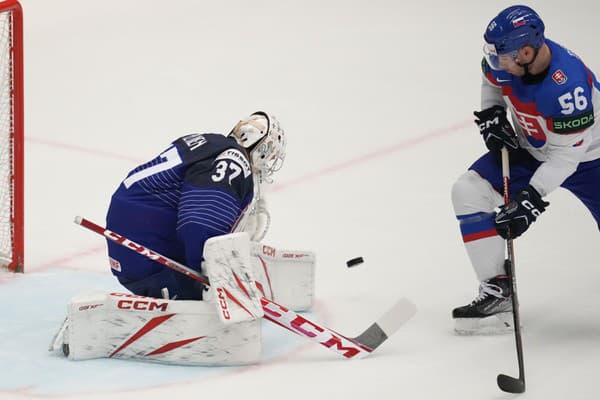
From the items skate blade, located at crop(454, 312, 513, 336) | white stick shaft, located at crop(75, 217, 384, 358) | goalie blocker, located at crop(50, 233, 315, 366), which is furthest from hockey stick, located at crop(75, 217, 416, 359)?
skate blade, located at crop(454, 312, 513, 336)

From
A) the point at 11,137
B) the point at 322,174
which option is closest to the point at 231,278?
the point at 11,137

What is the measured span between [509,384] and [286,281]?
3.63 ft

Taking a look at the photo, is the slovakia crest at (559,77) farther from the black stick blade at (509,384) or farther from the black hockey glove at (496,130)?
the black stick blade at (509,384)

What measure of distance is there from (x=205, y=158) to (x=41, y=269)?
1.20 metres

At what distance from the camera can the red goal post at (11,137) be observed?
416cm

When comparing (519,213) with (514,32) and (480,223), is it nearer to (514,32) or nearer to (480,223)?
(480,223)

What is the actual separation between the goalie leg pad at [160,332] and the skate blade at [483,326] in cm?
74

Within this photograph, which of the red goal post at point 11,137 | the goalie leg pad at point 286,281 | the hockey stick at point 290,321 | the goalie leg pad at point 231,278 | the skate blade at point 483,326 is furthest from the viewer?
the red goal post at point 11,137

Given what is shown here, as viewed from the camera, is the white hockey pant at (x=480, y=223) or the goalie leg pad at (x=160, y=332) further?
the white hockey pant at (x=480, y=223)

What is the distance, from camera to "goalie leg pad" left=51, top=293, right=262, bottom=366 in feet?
10.6

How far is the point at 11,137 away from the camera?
4227 mm

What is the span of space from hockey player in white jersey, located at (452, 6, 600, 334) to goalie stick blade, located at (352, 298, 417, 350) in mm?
226

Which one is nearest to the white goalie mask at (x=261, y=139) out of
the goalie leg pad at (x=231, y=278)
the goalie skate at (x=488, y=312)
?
the goalie leg pad at (x=231, y=278)

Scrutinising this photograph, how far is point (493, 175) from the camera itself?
12.1 ft
